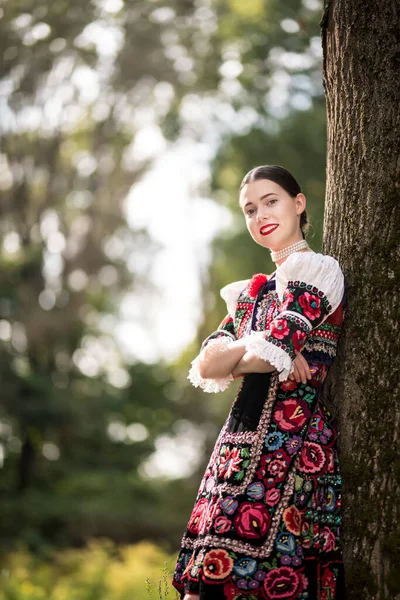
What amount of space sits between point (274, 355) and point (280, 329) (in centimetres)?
9

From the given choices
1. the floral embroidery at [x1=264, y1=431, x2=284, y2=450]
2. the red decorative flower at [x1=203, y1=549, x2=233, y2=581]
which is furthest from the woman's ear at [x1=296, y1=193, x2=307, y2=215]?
the red decorative flower at [x1=203, y1=549, x2=233, y2=581]

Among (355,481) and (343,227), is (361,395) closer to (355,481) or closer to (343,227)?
(355,481)

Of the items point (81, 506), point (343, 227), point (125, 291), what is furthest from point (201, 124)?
point (343, 227)

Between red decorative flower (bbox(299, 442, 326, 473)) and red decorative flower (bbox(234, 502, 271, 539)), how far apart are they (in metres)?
0.19

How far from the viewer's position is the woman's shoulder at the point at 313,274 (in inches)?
90.9

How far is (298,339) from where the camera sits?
7.25 ft

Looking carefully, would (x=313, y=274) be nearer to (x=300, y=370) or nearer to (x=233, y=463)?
(x=300, y=370)

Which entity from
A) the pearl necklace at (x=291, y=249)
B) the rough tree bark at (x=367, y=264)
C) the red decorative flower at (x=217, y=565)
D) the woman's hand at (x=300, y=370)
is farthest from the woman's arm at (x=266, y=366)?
the red decorative flower at (x=217, y=565)

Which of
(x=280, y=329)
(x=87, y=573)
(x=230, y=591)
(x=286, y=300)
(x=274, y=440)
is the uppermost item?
(x=87, y=573)

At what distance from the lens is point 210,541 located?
2182 millimetres

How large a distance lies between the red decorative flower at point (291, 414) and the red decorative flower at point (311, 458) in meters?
0.08

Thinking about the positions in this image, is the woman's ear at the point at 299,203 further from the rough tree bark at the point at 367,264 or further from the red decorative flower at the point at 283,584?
the red decorative flower at the point at 283,584

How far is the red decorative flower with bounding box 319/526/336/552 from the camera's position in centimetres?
223

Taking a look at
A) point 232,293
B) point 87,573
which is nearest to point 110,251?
point 87,573
